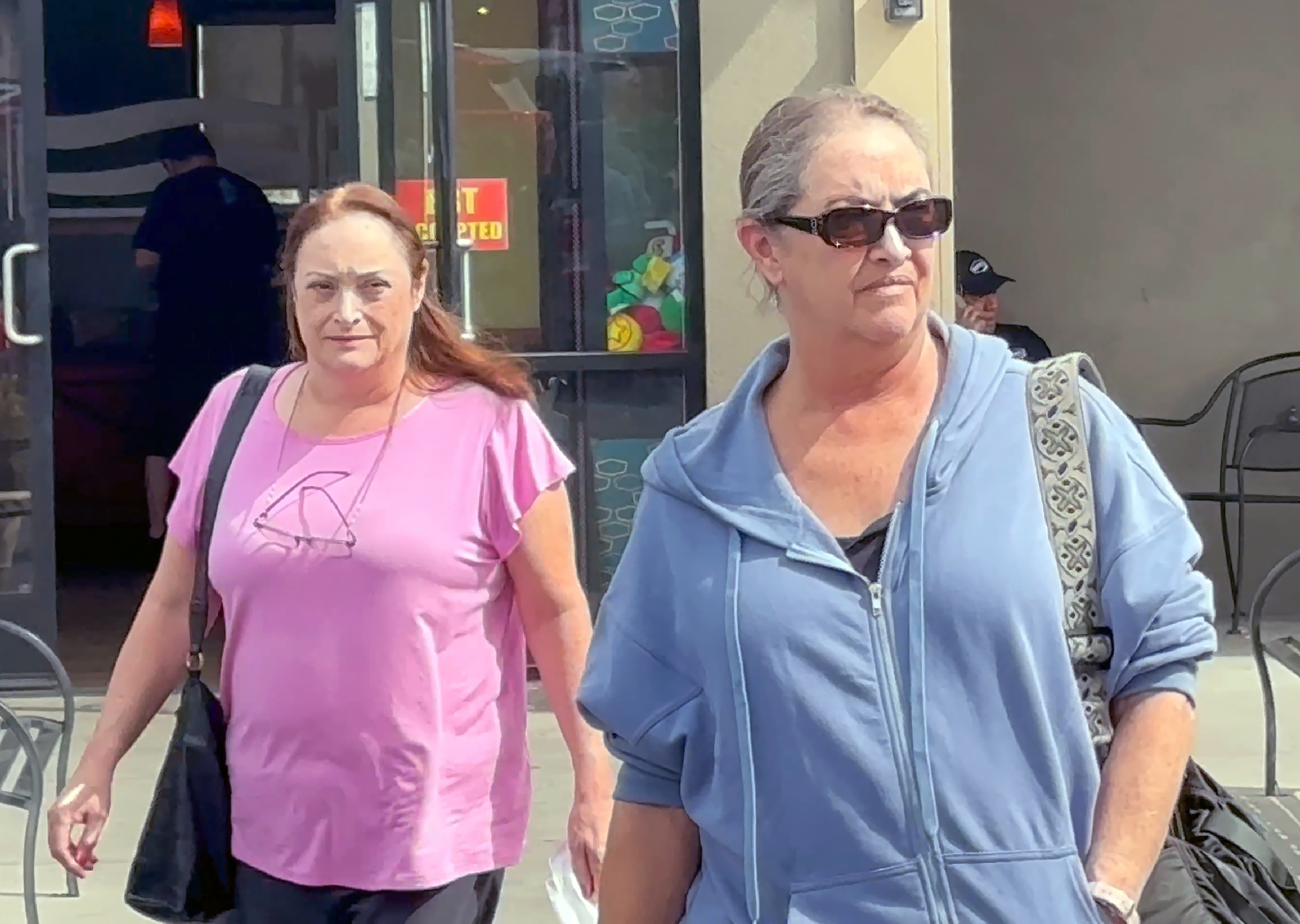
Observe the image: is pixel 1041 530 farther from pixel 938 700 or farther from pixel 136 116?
pixel 136 116

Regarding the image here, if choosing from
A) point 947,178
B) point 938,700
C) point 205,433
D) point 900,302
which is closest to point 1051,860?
point 938,700

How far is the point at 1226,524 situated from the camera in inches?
325

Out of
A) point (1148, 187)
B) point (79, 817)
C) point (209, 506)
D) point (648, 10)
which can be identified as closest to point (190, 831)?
point (79, 817)

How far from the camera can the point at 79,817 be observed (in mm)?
2930

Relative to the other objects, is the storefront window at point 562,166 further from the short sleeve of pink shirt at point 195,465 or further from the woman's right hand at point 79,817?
the woman's right hand at point 79,817

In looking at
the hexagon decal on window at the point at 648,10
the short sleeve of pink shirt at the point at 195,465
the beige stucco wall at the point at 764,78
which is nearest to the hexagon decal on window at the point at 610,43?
the hexagon decal on window at the point at 648,10

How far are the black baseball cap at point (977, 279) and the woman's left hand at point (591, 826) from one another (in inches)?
194

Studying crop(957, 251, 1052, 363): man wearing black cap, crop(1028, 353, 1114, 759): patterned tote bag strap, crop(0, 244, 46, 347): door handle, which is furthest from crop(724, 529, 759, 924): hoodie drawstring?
crop(957, 251, 1052, 363): man wearing black cap

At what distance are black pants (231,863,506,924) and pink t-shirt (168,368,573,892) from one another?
0.02 m

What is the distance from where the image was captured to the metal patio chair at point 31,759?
13.3ft

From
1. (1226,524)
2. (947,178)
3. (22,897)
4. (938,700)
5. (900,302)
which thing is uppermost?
(947,178)

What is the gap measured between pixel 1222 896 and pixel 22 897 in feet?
11.5

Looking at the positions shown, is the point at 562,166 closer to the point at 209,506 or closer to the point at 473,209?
the point at 473,209

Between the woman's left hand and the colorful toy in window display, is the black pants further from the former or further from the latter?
the colorful toy in window display
